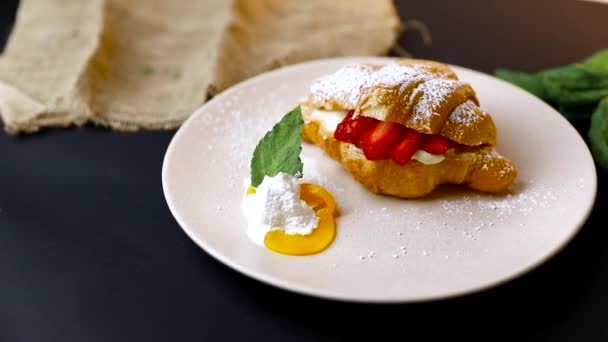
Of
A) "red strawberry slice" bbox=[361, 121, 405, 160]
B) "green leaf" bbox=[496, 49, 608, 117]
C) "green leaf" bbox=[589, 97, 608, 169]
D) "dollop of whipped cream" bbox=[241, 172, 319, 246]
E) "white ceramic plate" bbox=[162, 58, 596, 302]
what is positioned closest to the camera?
"white ceramic plate" bbox=[162, 58, 596, 302]

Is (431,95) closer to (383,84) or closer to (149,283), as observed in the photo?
(383,84)

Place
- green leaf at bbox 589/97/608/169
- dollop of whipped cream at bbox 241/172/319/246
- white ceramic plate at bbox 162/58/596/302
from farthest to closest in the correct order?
green leaf at bbox 589/97/608/169, dollop of whipped cream at bbox 241/172/319/246, white ceramic plate at bbox 162/58/596/302

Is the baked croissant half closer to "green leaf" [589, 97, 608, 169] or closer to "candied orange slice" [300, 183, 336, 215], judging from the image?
"candied orange slice" [300, 183, 336, 215]

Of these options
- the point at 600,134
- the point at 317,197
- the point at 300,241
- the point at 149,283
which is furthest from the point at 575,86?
the point at 149,283

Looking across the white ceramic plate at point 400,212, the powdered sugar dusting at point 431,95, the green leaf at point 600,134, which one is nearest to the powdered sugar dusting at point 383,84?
the powdered sugar dusting at point 431,95

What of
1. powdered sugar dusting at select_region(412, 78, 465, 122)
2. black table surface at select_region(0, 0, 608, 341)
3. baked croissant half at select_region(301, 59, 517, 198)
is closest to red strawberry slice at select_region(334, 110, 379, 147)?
baked croissant half at select_region(301, 59, 517, 198)

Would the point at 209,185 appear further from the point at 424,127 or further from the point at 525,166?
the point at 525,166

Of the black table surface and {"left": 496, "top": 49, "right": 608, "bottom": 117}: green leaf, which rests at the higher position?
{"left": 496, "top": 49, "right": 608, "bottom": 117}: green leaf
